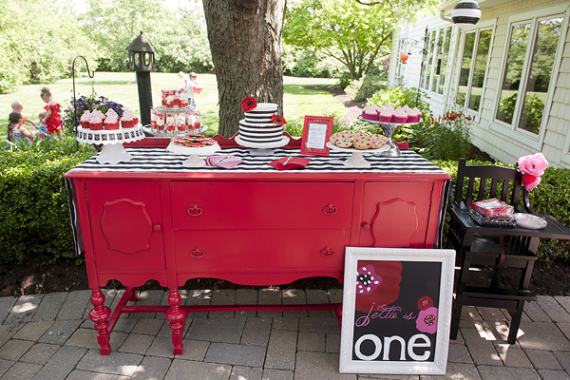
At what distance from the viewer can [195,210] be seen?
2445 millimetres

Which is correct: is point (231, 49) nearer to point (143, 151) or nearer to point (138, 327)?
point (143, 151)

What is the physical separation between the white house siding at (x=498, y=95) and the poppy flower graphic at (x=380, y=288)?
4.03 meters

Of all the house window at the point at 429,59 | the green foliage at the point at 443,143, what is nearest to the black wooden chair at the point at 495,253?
the green foliage at the point at 443,143

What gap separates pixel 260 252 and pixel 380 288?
864 millimetres

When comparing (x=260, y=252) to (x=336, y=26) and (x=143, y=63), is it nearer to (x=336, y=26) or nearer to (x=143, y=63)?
(x=143, y=63)

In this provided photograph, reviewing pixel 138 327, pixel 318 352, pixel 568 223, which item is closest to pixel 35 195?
pixel 138 327

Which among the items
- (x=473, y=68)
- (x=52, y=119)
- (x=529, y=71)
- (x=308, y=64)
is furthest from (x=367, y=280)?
(x=308, y=64)

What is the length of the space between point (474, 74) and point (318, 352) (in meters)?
8.04

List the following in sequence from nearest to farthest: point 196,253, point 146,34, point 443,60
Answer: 1. point 196,253
2. point 443,60
3. point 146,34

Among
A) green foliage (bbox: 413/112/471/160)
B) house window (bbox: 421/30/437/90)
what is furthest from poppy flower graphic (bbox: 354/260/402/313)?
house window (bbox: 421/30/437/90)

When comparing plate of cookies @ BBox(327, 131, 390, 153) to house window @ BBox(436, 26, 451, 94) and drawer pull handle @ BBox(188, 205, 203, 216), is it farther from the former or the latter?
house window @ BBox(436, 26, 451, 94)

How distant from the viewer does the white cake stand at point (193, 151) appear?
8.25 ft

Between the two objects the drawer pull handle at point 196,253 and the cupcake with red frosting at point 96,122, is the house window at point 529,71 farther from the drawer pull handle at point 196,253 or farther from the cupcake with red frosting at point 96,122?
the cupcake with red frosting at point 96,122

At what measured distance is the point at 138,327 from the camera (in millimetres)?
3025
